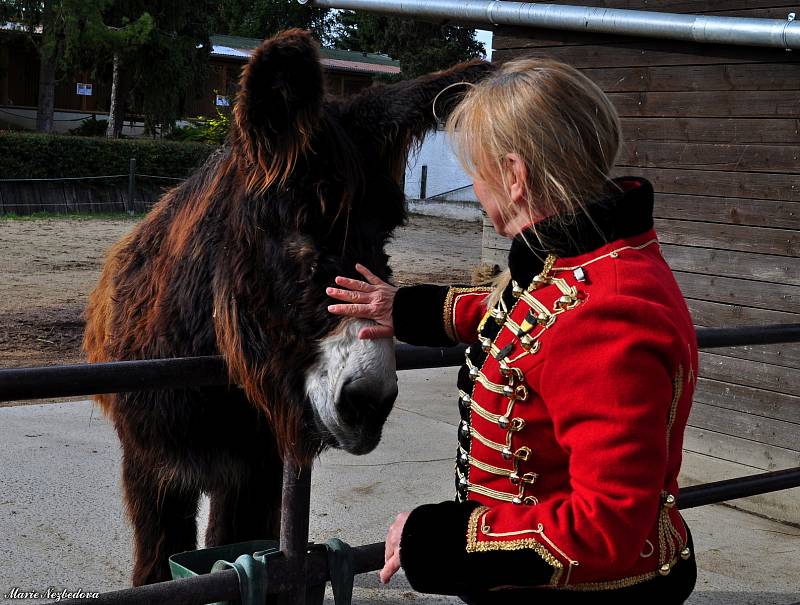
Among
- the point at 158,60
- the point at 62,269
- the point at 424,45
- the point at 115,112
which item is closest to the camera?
the point at 62,269

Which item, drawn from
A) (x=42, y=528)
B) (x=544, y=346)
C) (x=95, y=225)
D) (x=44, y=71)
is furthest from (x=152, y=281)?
(x=44, y=71)

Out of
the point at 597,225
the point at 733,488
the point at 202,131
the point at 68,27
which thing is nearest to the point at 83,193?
the point at 68,27

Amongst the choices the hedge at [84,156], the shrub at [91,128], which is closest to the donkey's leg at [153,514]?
the hedge at [84,156]

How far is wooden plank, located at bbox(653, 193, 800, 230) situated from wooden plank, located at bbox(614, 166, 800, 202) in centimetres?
3

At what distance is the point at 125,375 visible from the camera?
183cm

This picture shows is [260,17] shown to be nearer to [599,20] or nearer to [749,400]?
[599,20]

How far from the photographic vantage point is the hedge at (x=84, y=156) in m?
18.6

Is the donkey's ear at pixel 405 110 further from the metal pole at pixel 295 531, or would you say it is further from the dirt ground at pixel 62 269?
the dirt ground at pixel 62 269

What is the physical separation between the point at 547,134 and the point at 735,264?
4.15 metres

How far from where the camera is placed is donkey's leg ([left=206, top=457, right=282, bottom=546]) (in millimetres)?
2748

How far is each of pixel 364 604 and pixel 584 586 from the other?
241 centimetres

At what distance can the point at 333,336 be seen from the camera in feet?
6.12

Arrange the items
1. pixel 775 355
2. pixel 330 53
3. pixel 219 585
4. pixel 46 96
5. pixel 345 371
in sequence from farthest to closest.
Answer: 1. pixel 330 53
2. pixel 46 96
3. pixel 775 355
4. pixel 219 585
5. pixel 345 371

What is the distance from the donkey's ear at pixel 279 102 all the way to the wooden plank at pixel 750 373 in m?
3.74
